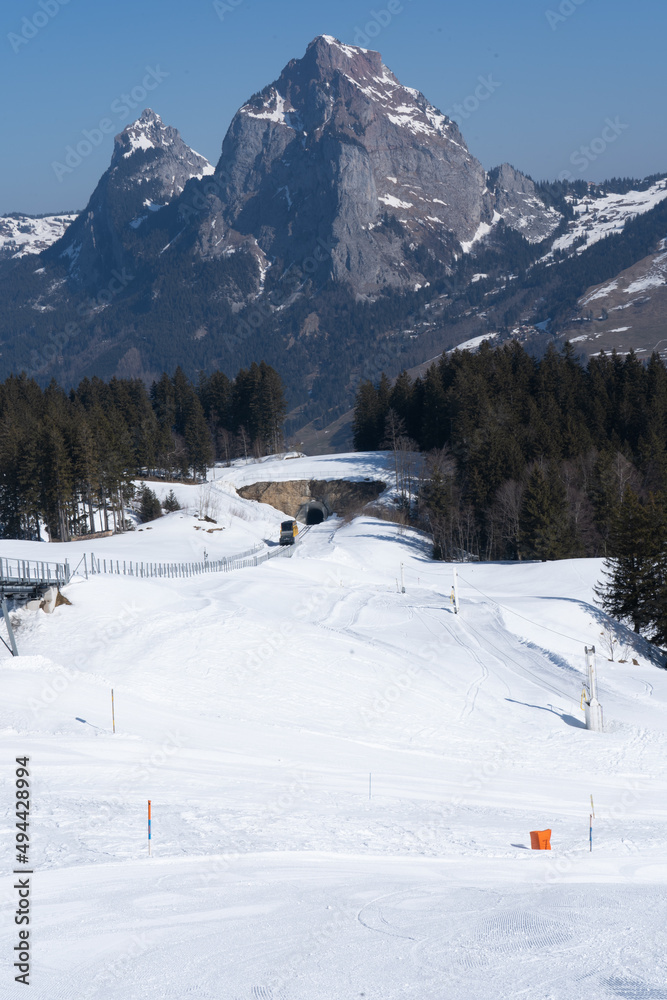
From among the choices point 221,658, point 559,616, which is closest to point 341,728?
point 221,658

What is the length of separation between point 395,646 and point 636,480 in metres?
40.6

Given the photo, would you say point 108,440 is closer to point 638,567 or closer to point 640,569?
point 638,567

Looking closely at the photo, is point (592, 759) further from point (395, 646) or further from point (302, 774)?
point (395, 646)

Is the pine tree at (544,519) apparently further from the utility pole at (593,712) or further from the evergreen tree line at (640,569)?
the utility pole at (593,712)

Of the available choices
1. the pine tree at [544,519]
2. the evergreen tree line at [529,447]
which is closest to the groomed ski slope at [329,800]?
the pine tree at [544,519]

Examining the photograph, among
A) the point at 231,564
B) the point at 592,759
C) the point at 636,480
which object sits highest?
the point at 636,480

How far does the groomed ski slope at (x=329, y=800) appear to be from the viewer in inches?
364

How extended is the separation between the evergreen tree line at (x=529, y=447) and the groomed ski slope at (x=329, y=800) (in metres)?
19.8

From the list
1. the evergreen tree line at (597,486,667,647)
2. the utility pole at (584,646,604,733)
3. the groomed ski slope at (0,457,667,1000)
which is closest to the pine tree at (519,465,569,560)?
the evergreen tree line at (597,486,667,647)

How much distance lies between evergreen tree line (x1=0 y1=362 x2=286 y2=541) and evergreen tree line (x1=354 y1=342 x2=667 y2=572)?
19552mm

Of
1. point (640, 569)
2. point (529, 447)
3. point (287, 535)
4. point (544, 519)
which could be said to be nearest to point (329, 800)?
point (640, 569)

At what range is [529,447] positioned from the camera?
72062 mm

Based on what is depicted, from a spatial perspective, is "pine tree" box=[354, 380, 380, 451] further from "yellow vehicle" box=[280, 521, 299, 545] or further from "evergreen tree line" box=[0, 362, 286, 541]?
"yellow vehicle" box=[280, 521, 299, 545]

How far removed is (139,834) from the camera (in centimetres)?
1387
